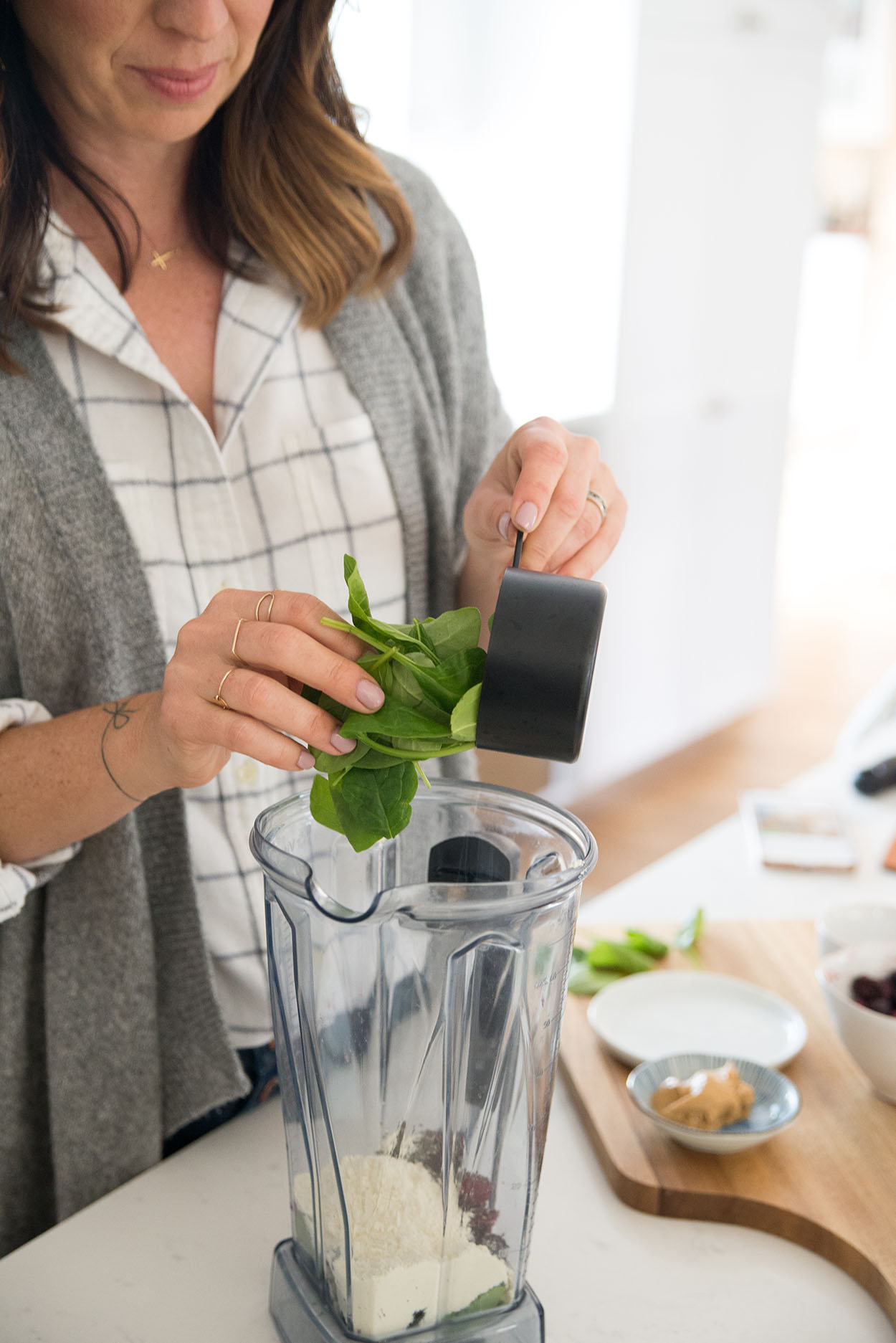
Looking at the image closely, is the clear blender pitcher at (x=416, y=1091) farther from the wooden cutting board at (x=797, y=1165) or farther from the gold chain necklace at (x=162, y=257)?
the gold chain necklace at (x=162, y=257)

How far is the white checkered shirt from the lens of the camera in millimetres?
917

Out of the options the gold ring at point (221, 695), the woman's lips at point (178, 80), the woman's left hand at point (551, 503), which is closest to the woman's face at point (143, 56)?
the woman's lips at point (178, 80)

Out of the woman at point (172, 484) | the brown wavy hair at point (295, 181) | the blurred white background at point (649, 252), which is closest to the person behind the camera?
the woman at point (172, 484)

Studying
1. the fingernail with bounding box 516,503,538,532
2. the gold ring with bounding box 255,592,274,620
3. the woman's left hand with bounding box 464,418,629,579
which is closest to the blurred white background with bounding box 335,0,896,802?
the woman's left hand with bounding box 464,418,629,579

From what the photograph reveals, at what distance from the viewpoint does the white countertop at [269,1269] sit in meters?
0.74

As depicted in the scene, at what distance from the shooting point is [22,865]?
879mm

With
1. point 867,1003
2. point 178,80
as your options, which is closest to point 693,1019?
point 867,1003

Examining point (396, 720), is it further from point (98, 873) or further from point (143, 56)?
point (143, 56)

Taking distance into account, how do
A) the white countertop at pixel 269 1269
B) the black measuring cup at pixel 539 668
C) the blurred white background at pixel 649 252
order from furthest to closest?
the blurred white background at pixel 649 252 < the white countertop at pixel 269 1269 < the black measuring cup at pixel 539 668

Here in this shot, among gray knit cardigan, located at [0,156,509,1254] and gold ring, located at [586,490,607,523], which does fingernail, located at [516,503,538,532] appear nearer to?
gold ring, located at [586,490,607,523]

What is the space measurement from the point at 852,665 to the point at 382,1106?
3953 millimetres

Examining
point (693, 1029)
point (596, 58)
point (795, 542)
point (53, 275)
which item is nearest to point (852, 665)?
point (795, 542)

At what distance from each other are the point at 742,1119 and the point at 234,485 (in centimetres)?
63

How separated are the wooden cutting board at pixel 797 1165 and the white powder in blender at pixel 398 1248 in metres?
0.20
